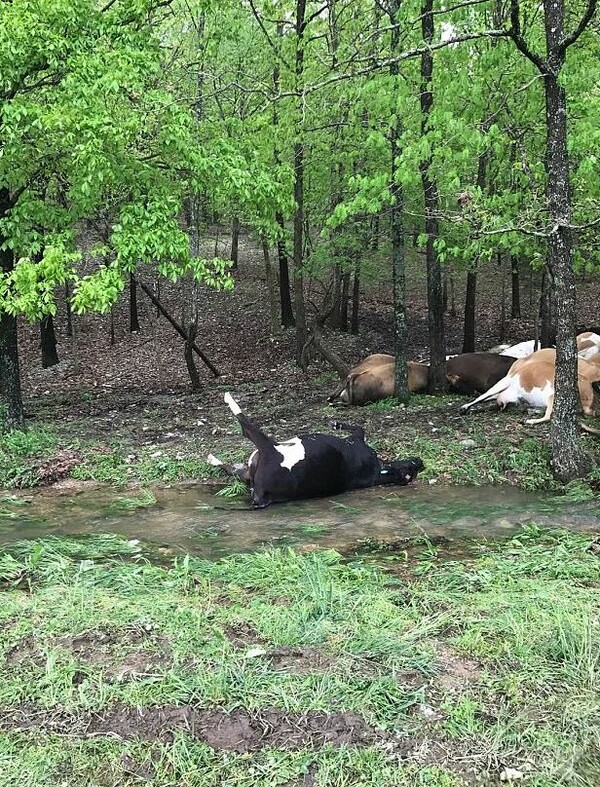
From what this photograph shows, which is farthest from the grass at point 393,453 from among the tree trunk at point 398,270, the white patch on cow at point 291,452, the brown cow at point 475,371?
the brown cow at point 475,371

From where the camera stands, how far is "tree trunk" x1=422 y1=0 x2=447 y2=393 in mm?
8758

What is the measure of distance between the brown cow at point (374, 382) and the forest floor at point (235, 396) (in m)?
0.59

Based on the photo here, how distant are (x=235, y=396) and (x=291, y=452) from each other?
638cm

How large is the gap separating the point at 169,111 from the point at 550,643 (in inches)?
303

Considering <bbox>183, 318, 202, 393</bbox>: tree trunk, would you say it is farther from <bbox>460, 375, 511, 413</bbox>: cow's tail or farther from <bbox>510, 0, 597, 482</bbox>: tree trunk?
<bbox>510, 0, 597, 482</bbox>: tree trunk

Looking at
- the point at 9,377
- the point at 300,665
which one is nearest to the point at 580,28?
the point at 300,665

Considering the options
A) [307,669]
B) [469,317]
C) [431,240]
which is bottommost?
[307,669]

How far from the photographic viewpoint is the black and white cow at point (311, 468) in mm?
7082

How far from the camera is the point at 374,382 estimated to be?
40.8 ft

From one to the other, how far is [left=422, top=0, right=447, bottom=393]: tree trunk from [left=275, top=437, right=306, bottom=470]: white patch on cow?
3104mm

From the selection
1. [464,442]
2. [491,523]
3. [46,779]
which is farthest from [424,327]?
[46,779]

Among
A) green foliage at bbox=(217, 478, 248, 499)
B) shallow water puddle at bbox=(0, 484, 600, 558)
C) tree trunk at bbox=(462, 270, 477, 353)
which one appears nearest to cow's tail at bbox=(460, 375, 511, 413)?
shallow water puddle at bbox=(0, 484, 600, 558)

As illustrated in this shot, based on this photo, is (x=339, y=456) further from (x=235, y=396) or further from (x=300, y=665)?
(x=235, y=396)

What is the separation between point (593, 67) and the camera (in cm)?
819
